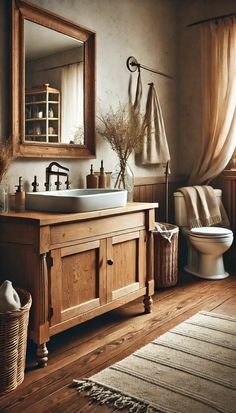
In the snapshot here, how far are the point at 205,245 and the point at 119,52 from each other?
5.52 feet

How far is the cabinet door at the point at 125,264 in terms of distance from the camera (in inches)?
99.2

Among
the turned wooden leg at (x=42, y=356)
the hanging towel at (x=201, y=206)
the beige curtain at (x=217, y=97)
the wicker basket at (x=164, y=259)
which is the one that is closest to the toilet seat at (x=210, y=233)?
the hanging towel at (x=201, y=206)

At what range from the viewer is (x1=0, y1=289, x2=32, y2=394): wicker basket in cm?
185

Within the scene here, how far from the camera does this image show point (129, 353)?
7.29 feet

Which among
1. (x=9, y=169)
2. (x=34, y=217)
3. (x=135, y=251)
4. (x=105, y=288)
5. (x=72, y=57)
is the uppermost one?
(x=72, y=57)

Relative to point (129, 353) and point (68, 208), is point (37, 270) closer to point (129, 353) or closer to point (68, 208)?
point (68, 208)

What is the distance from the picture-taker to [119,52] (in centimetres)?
342

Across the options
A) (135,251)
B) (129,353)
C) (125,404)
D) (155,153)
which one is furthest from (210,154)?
(125,404)

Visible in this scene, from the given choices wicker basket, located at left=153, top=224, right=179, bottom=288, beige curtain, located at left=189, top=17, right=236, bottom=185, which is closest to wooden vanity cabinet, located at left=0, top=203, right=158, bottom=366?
wicker basket, located at left=153, top=224, right=179, bottom=288

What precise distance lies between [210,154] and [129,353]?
2.34m

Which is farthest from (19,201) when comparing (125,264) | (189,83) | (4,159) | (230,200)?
(189,83)

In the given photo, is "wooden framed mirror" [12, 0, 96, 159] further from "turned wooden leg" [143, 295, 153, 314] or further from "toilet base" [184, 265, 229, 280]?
"toilet base" [184, 265, 229, 280]

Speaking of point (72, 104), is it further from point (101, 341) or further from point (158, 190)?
point (101, 341)

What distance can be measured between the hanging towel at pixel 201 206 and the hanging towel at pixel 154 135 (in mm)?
356
